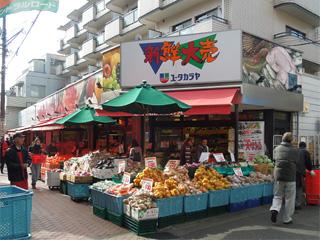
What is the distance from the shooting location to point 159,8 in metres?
21.2

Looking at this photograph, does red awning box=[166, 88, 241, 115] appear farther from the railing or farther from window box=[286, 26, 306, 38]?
the railing

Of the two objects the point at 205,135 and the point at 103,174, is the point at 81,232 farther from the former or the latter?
the point at 205,135

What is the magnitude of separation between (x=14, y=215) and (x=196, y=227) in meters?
3.92

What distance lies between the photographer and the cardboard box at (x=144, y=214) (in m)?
6.92

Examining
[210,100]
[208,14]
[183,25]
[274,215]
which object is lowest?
[274,215]

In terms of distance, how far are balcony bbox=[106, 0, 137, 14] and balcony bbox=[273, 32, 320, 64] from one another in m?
14.0

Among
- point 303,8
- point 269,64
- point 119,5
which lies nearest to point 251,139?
point 269,64

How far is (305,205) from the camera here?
31.9 feet

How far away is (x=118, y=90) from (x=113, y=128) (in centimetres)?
356

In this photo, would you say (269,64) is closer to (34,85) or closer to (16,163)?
(16,163)

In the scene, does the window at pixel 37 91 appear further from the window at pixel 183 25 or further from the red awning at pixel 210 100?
the red awning at pixel 210 100

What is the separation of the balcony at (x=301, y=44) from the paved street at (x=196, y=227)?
14.0 metres

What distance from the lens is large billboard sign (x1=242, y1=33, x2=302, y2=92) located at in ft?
41.2

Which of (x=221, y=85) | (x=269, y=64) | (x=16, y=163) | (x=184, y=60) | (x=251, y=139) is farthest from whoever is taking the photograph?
(x=269, y=64)
